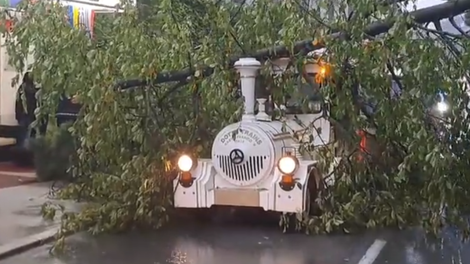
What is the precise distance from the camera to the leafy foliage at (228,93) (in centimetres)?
844

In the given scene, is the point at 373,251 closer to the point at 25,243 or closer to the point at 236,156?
the point at 236,156

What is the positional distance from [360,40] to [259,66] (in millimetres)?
1369

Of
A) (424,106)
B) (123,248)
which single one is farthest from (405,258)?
(123,248)

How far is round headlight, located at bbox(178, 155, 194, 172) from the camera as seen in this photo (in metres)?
9.30

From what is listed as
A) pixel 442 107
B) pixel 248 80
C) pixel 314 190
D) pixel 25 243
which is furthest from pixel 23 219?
pixel 442 107

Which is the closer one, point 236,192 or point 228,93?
point 236,192

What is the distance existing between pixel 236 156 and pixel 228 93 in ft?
2.64

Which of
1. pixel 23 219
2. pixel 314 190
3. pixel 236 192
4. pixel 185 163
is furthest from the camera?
pixel 23 219

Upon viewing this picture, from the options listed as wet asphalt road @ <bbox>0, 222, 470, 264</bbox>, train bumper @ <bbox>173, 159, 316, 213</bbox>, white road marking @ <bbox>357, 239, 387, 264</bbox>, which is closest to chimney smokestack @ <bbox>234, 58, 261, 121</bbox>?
train bumper @ <bbox>173, 159, 316, 213</bbox>

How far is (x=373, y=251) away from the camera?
8.26 m

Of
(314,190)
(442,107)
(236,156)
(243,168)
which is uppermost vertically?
(442,107)

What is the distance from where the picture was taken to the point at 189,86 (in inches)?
381

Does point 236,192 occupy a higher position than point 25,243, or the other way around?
point 236,192

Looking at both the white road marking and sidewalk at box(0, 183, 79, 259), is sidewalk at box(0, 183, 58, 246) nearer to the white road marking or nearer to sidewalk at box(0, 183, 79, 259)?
sidewalk at box(0, 183, 79, 259)
